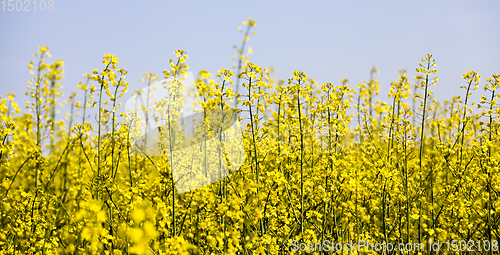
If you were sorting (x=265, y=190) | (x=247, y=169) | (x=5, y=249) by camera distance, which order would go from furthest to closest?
1. (x=5, y=249)
2. (x=247, y=169)
3. (x=265, y=190)

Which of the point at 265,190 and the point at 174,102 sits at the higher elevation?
the point at 174,102

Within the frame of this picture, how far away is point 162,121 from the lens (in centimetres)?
375

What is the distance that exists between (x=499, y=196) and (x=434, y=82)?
1.39m

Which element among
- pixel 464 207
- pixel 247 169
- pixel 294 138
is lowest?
pixel 464 207

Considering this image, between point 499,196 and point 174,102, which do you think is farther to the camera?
point 499,196

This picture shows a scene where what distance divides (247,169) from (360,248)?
4.50ft

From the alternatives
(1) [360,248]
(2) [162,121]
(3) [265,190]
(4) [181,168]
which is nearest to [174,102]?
(2) [162,121]

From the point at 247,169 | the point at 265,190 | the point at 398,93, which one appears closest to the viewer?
the point at 265,190

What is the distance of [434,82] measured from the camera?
4055 millimetres

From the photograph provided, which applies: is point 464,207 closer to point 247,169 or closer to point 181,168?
point 247,169

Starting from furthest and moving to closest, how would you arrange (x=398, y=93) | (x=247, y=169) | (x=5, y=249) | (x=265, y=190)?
(x=398, y=93), (x=5, y=249), (x=247, y=169), (x=265, y=190)

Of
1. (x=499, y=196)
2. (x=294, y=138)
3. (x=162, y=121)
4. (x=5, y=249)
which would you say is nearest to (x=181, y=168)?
(x=162, y=121)

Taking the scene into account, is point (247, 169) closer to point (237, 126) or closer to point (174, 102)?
point (237, 126)

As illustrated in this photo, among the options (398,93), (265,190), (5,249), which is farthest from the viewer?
(398,93)
